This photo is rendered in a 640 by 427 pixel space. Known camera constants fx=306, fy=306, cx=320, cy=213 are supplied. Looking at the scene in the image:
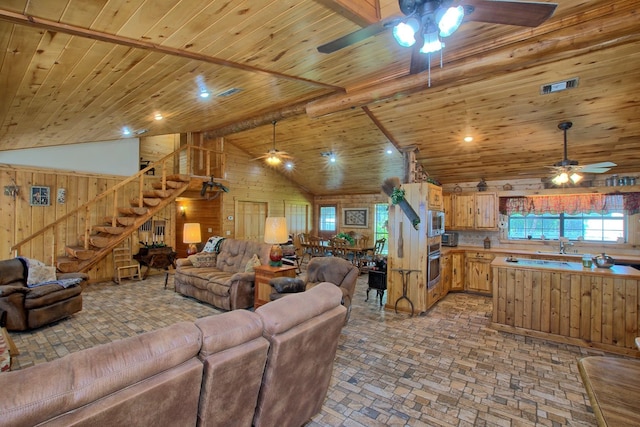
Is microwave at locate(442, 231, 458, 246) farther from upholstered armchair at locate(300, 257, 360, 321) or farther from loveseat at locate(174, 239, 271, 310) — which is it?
loveseat at locate(174, 239, 271, 310)

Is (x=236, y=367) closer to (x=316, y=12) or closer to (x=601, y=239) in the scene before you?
(x=316, y=12)

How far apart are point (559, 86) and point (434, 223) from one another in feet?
7.49

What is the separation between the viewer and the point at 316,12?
2277 millimetres

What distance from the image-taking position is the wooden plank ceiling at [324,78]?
7.06ft

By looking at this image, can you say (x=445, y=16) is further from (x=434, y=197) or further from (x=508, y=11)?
(x=434, y=197)

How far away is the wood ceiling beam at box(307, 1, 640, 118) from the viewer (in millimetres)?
2692

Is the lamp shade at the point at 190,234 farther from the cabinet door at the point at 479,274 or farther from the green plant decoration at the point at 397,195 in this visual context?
the cabinet door at the point at 479,274

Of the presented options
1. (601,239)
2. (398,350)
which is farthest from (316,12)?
(601,239)

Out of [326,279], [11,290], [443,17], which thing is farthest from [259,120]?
[443,17]

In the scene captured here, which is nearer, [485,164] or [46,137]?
[46,137]

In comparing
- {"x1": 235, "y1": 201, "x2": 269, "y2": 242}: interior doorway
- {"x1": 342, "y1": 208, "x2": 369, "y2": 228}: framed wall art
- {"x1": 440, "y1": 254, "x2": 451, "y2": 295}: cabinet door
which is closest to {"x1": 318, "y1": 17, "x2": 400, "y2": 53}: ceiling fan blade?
{"x1": 440, "y1": 254, "x2": 451, "y2": 295}: cabinet door

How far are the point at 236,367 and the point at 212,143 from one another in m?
7.57

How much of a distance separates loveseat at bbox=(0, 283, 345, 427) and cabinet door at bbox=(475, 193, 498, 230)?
5.13 meters

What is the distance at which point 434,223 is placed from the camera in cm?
480
